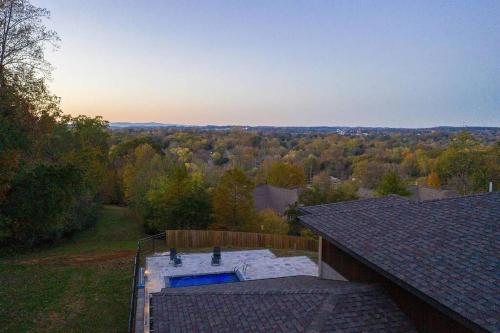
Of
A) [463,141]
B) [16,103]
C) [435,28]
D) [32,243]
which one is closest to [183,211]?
[32,243]

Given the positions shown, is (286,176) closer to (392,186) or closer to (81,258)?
(392,186)

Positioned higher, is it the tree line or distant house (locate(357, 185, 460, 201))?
the tree line

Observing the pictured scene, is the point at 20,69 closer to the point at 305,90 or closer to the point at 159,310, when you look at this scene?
the point at 159,310

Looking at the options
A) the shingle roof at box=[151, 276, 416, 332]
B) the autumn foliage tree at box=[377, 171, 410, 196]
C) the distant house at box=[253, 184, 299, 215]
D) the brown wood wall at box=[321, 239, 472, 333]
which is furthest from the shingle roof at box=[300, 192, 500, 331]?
the distant house at box=[253, 184, 299, 215]

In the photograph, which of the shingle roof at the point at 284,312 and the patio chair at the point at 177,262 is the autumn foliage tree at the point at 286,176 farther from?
the shingle roof at the point at 284,312

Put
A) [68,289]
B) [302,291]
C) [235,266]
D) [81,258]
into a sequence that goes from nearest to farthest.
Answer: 1. [302,291]
2. [68,289]
3. [235,266]
4. [81,258]

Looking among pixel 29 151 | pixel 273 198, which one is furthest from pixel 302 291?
pixel 273 198

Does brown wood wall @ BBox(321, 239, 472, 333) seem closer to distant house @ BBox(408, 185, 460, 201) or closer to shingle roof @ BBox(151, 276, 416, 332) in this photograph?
shingle roof @ BBox(151, 276, 416, 332)
